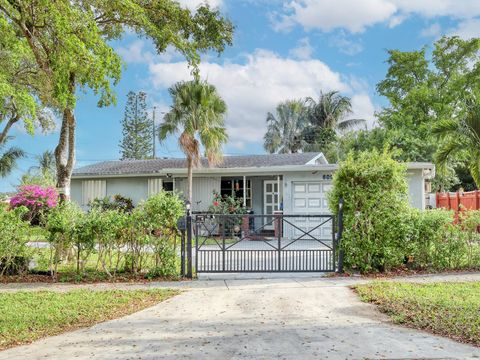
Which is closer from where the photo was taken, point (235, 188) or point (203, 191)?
point (203, 191)

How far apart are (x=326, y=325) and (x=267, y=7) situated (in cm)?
1040

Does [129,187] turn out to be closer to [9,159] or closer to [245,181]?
[245,181]

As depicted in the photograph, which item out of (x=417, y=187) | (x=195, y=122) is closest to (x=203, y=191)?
(x=195, y=122)

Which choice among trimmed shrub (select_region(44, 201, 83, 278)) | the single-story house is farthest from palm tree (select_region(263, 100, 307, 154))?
trimmed shrub (select_region(44, 201, 83, 278))

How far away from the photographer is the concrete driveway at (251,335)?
4.49m

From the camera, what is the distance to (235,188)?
2047 cm

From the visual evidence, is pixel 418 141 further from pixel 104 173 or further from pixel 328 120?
pixel 104 173

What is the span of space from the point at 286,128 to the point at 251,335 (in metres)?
38.8

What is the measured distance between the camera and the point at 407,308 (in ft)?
20.8

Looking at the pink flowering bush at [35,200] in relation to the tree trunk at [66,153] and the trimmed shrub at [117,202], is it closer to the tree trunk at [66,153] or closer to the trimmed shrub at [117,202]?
the tree trunk at [66,153]

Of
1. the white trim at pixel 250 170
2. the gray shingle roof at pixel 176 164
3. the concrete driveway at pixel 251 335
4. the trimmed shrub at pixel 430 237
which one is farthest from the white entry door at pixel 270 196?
the concrete driveway at pixel 251 335

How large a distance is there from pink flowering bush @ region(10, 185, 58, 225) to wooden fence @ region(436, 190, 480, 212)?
14.3 m

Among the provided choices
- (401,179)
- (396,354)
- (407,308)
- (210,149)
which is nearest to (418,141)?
(210,149)

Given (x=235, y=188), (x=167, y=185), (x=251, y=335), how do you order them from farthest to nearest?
(x=167, y=185) < (x=235, y=188) < (x=251, y=335)
